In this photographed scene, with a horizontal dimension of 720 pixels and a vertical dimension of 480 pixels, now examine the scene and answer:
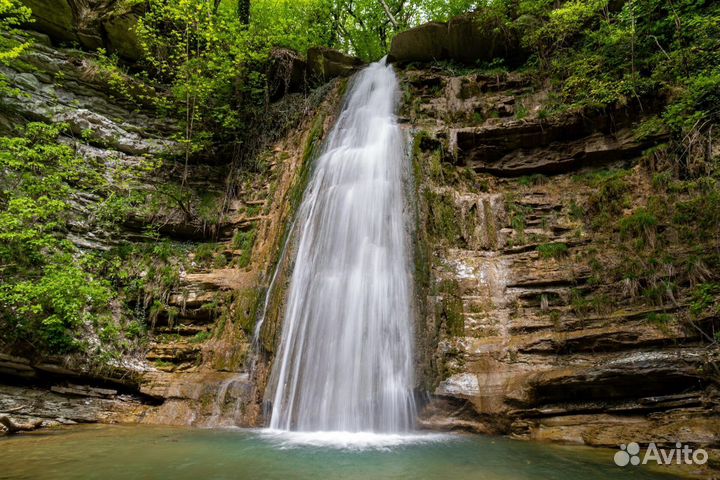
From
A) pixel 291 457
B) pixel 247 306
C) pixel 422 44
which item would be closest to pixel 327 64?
pixel 422 44

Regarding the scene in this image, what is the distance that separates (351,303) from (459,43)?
9.48m

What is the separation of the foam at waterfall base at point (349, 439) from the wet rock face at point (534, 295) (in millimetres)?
577

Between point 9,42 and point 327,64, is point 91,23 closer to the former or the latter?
point 9,42

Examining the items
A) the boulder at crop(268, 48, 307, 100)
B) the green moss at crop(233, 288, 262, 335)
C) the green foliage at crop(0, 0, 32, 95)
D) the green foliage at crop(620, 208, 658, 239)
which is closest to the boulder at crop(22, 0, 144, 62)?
the green foliage at crop(0, 0, 32, 95)

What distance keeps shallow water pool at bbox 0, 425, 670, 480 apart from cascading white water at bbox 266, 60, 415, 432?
2.41 ft

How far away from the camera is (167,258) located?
35.0 feet

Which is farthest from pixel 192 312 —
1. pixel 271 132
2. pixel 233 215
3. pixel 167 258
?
pixel 271 132

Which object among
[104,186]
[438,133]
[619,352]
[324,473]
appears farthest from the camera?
[104,186]

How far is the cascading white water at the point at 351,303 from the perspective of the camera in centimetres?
659

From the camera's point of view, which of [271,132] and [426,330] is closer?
[426,330]

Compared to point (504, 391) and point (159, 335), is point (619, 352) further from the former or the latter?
point (159, 335)

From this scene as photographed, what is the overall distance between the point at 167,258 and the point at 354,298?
5.93 m

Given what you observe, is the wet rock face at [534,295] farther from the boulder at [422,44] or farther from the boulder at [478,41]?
the boulder at [422,44]

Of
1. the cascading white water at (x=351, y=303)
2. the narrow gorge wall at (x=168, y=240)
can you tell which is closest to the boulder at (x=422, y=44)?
the narrow gorge wall at (x=168, y=240)
